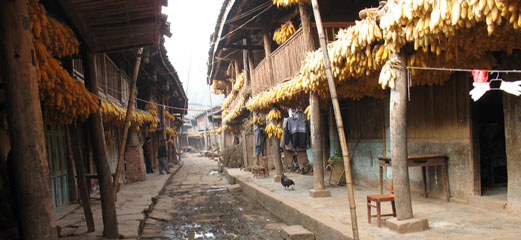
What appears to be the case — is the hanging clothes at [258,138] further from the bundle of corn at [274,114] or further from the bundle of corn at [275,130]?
the bundle of corn at [274,114]

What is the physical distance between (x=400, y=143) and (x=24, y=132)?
453 centimetres

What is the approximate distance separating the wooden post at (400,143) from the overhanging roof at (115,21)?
3686mm

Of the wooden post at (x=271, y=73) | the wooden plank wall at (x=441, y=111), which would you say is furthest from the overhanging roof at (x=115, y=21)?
the wooden post at (x=271, y=73)

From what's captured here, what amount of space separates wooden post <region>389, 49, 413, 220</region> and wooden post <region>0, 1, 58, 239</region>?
14.2ft

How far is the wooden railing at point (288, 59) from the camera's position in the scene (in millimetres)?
9044

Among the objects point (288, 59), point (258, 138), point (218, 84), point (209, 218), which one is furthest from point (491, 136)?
point (218, 84)

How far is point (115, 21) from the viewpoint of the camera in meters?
5.78

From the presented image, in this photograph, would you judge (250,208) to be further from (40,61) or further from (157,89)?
(157,89)

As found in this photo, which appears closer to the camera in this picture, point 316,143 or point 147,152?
point 316,143

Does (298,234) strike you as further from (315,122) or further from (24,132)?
(24,132)

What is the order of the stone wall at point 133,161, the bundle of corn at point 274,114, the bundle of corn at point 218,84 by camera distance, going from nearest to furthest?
1. the bundle of corn at point 274,114
2. the stone wall at point 133,161
3. the bundle of corn at point 218,84

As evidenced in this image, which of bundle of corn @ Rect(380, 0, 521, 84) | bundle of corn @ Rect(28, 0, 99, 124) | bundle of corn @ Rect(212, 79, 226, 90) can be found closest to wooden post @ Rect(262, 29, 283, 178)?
bundle of corn @ Rect(380, 0, 521, 84)

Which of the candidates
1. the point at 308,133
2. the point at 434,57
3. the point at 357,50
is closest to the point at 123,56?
the point at 308,133

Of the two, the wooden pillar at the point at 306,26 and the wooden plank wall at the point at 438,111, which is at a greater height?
the wooden pillar at the point at 306,26
